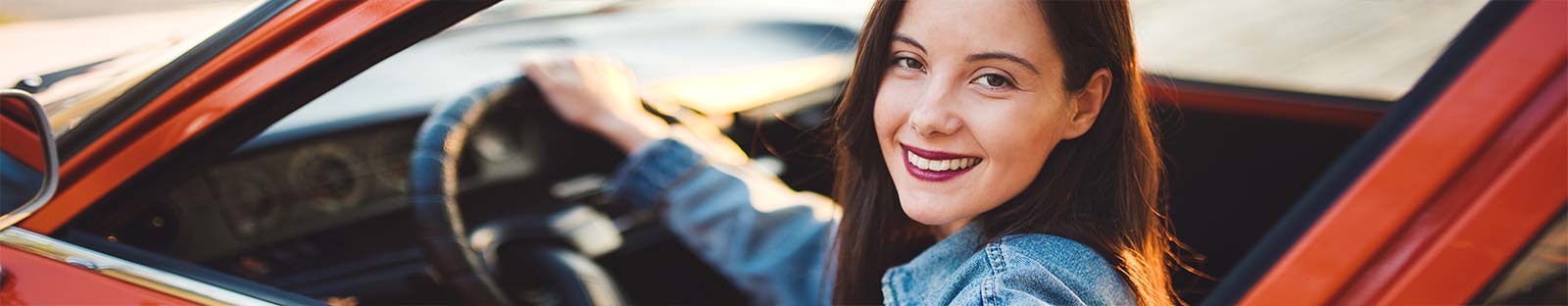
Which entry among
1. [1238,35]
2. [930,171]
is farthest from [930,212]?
[1238,35]

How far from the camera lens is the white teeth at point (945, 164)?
45.4 inches

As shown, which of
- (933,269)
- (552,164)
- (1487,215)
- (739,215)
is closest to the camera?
(1487,215)

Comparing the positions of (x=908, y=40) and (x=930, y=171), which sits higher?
(x=908, y=40)

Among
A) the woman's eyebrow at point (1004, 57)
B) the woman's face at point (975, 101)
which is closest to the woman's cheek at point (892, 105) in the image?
the woman's face at point (975, 101)

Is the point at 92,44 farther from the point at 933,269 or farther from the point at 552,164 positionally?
the point at 933,269

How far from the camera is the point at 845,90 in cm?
133

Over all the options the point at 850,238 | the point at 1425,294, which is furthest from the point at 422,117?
the point at 1425,294

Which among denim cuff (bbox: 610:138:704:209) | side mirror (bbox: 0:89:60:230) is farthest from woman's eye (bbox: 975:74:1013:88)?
side mirror (bbox: 0:89:60:230)

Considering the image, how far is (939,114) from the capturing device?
112 centimetres

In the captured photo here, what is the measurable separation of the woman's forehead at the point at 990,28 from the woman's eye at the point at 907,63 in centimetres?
6

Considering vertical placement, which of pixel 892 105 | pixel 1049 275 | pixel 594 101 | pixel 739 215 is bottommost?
pixel 1049 275

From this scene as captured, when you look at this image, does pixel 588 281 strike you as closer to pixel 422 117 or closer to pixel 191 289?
pixel 422 117

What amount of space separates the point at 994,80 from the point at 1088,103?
0.13m

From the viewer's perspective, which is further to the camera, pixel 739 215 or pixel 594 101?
pixel 594 101
